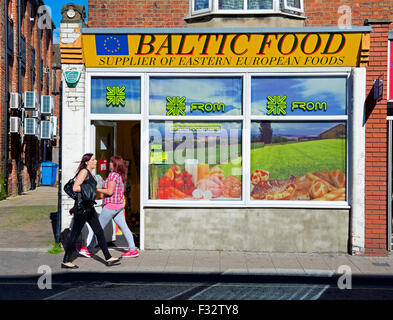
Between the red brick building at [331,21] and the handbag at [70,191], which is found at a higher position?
the red brick building at [331,21]

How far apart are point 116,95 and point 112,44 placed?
0.96m

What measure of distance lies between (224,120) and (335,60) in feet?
7.75

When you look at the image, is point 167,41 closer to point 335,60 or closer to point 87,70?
point 87,70

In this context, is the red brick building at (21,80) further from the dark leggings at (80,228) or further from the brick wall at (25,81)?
the dark leggings at (80,228)

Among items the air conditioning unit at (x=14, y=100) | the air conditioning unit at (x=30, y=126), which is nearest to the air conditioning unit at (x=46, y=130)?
the air conditioning unit at (x=30, y=126)

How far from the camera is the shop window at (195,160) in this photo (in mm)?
9102

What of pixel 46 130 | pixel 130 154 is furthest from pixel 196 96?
pixel 46 130

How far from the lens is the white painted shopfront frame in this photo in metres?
8.91

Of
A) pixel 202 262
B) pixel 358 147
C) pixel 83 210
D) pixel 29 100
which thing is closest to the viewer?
pixel 83 210

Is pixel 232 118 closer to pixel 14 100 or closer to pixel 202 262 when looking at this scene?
pixel 202 262

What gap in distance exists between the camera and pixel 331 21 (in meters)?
10.0

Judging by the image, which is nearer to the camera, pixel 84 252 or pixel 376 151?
pixel 84 252

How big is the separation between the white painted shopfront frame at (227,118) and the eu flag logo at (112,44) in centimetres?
32

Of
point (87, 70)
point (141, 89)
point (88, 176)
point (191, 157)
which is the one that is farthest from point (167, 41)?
point (88, 176)
